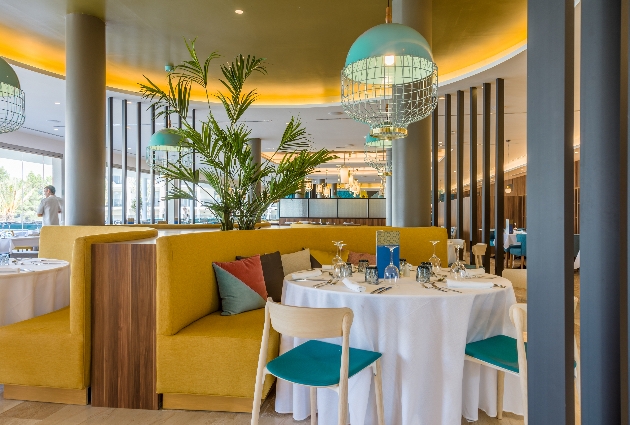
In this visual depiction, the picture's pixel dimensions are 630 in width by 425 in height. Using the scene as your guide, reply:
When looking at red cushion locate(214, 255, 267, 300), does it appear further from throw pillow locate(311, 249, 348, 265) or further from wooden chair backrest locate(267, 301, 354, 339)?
wooden chair backrest locate(267, 301, 354, 339)

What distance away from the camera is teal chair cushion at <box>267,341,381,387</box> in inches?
80.9

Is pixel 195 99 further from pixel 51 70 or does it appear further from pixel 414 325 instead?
pixel 414 325

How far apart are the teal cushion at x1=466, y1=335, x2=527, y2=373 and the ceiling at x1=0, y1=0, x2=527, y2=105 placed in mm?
4465

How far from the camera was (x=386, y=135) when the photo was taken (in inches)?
148

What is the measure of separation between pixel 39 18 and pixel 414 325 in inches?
254

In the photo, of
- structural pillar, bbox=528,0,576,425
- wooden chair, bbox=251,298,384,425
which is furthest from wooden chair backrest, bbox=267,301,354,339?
structural pillar, bbox=528,0,576,425

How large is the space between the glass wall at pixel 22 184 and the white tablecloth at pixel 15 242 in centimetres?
391

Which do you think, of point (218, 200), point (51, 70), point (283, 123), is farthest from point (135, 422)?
point (283, 123)

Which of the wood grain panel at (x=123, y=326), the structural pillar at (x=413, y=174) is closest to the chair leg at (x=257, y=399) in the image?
the wood grain panel at (x=123, y=326)

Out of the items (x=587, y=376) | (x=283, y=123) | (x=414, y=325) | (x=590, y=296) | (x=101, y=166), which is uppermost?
(x=283, y=123)

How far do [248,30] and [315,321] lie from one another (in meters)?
5.58

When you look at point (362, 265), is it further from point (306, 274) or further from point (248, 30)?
point (248, 30)

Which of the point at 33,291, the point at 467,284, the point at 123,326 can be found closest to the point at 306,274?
the point at 467,284

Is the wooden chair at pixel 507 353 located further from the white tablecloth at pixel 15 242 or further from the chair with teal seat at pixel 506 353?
the white tablecloth at pixel 15 242
